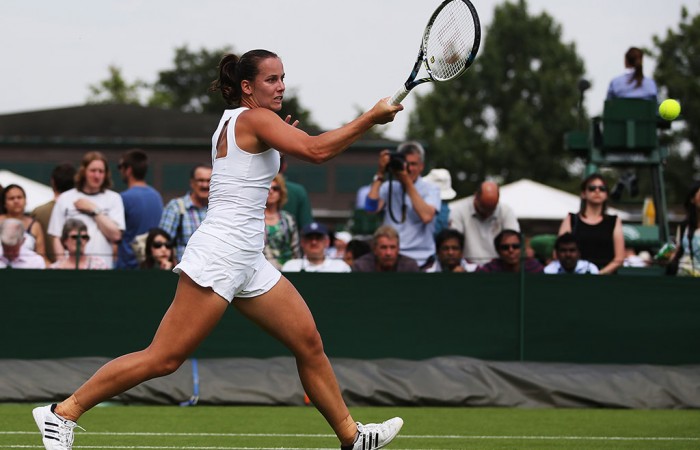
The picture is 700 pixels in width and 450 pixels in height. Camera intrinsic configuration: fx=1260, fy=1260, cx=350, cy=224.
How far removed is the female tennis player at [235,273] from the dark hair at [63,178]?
526cm

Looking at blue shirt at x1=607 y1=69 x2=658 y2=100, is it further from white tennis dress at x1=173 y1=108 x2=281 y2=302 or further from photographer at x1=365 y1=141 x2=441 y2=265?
white tennis dress at x1=173 y1=108 x2=281 y2=302

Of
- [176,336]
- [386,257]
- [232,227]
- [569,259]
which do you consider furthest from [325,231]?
[176,336]

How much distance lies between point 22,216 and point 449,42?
573 cm

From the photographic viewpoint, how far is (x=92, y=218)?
412 inches

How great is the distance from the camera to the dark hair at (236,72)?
5.91 meters

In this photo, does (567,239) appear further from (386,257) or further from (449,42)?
(449,42)

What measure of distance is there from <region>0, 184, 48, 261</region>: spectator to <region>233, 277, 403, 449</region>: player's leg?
5.06 meters

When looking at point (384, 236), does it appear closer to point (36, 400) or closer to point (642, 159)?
point (36, 400)

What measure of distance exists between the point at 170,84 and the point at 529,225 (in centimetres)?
4843

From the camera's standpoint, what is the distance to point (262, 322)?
5.96 meters

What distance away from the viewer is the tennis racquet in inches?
228

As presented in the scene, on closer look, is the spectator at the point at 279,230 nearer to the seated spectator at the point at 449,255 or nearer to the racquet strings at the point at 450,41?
the seated spectator at the point at 449,255

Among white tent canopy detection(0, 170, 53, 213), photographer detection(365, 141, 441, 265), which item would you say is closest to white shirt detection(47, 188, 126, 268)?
photographer detection(365, 141, 441, 265)

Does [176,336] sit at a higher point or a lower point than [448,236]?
lower
